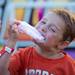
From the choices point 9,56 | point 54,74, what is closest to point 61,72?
point 54,74

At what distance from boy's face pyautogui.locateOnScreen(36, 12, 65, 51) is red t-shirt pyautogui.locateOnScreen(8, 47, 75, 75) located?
8 centimetres

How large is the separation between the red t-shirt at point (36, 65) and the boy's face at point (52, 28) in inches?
3.2

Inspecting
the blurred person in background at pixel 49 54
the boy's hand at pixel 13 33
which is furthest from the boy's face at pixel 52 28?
the boy's hand at pixel 13 33

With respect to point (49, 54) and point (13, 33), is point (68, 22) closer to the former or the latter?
point (49, 54)

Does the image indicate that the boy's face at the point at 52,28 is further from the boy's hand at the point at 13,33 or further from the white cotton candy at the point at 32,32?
the boy's hand at the point at 13,33

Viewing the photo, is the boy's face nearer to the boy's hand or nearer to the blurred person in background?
the blurred person in background

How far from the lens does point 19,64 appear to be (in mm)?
1660

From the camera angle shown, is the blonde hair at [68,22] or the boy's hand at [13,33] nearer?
the boy's hand at [13,33]

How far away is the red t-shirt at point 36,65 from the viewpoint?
1.64 m

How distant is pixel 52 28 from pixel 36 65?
0.19 metres

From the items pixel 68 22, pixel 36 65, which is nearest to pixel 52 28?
pixel 68 22

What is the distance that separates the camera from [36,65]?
165 centimetres

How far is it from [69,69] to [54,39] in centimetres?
16

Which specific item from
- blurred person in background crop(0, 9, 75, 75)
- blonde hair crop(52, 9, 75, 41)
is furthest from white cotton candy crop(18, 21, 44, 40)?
blonde hair crop(52, 9, 75, 41)
